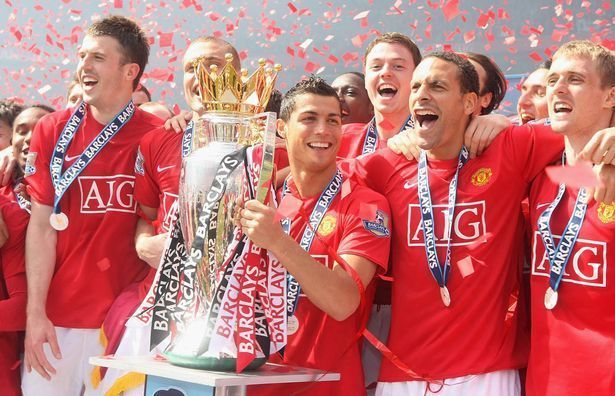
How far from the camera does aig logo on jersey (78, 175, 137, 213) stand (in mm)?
3783

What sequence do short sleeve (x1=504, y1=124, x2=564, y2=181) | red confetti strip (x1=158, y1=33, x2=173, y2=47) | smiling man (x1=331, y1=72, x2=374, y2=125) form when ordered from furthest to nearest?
red confetti strip (x1=158, y1=33, x2=173, y2=47) → smiling man (x1=331, y1=72, x2=374, y2=125) → short sleeve (x1=504, y1=124, x2=564, y2=181)

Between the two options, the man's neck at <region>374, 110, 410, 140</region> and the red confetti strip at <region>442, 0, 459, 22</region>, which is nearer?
the man's neck at <region>374, 110, 410, 140</region>

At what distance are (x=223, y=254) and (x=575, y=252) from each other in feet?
3.63

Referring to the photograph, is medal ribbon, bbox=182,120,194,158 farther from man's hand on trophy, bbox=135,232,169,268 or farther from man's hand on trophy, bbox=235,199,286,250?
man's hand on trophy, bbox=235,199,286,250

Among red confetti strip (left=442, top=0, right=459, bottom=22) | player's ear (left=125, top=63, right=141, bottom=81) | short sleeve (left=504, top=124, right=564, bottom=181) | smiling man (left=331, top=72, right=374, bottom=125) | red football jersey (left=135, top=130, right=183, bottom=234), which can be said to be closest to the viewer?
short sleeve (left=504, top=124, right=564, bottom=181)

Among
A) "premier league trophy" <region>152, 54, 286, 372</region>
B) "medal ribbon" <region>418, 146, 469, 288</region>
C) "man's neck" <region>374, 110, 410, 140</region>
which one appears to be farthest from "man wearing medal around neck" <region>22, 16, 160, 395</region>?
"medal ribbon" <region>418, 146, 469, 288</region>

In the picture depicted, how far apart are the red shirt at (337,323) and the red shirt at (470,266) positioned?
11cm

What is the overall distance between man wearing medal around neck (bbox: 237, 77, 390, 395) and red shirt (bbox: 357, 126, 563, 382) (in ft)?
0.35

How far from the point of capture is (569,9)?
5910 millimetres

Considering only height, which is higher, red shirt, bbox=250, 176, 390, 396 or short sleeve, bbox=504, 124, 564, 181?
short sleeve, bbox=504, 124, 564, 181

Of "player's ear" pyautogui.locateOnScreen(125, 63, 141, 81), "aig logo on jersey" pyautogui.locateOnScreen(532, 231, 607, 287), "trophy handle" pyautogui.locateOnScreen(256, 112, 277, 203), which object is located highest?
"player's ear" pyautogui.locateOnScreen(125, 63, 141, 81)

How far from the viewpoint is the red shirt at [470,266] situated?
2.89 meters

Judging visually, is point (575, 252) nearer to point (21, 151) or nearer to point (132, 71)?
point (132, 71)

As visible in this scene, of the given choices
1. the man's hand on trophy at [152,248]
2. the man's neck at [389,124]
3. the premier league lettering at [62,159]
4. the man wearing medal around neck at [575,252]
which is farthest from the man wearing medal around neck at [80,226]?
the man wearing medal around neck at [575,252]
